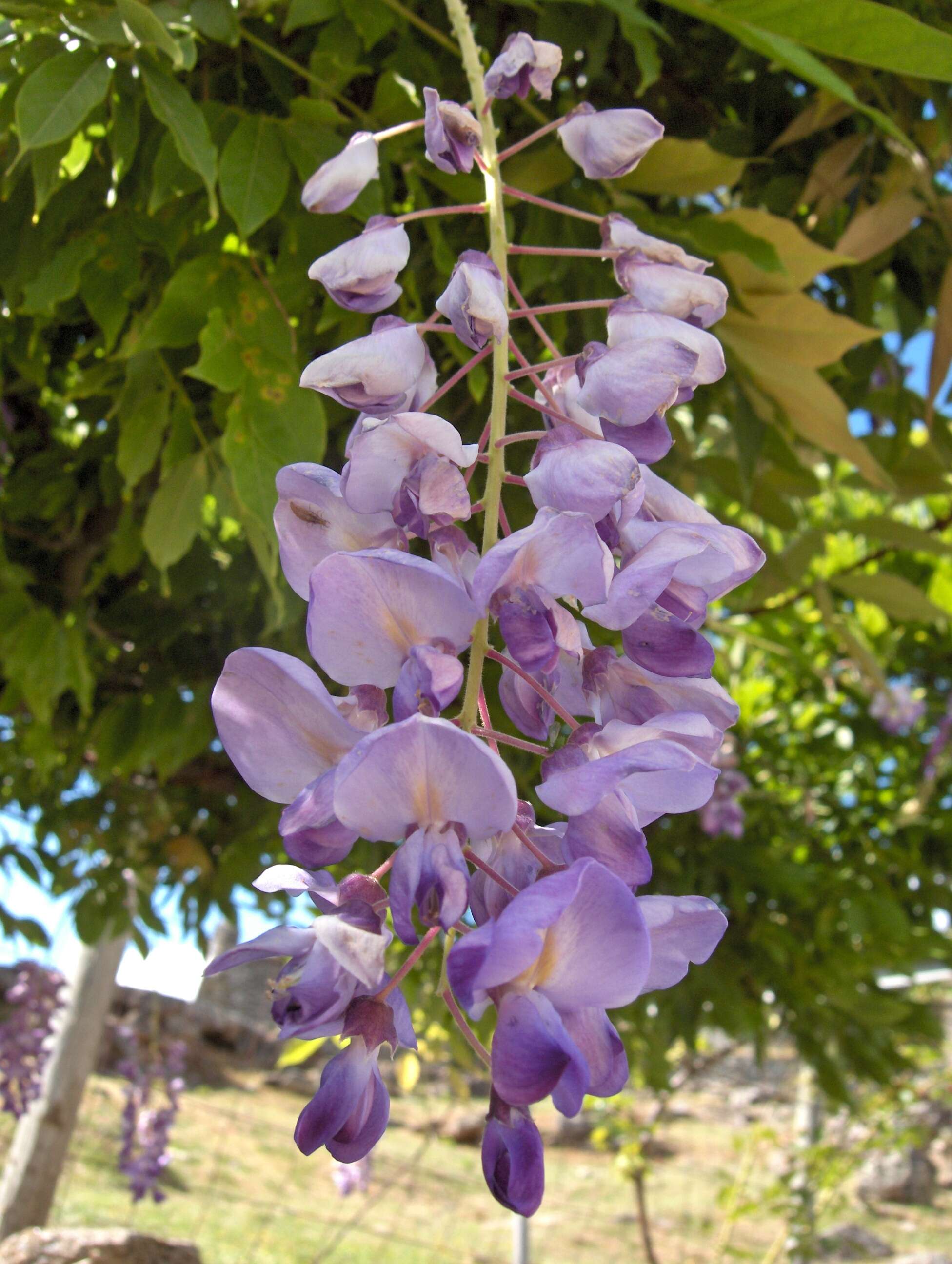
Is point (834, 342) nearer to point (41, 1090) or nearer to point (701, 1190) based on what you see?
point (41, 1090)

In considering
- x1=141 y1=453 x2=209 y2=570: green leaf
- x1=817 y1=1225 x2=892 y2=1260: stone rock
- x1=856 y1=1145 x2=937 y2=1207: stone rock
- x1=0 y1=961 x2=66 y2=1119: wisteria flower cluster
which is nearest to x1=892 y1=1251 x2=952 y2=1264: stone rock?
x1=817 y1=1225 x2=892 y2=1260: stone rock

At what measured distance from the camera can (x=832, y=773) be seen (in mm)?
2600

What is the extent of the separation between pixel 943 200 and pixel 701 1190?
7422mm

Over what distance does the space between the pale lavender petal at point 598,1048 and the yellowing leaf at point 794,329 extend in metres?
0.66

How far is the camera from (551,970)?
32cm

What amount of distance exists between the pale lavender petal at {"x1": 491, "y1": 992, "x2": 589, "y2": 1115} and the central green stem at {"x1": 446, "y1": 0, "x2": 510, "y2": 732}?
3.3 inches

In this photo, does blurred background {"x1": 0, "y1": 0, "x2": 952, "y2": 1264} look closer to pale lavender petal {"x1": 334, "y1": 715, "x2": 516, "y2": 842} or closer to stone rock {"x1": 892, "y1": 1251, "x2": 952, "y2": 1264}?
pale lavender petal {"x1": 334, "y1": 715, "x2": 516, "y2": 842}

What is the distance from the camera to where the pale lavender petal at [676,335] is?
417 millimetres

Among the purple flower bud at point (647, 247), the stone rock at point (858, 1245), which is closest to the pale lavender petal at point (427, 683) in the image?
the purple flower bud at point (647, 247)

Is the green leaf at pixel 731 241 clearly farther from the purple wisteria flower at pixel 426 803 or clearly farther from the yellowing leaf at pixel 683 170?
the purple wisteria flower at pixel 426 803

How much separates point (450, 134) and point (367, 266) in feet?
0.24

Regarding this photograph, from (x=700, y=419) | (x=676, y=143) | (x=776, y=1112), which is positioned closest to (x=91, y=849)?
(x=700, y=419)

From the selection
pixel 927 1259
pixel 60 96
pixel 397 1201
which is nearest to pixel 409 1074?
pixel 60 96

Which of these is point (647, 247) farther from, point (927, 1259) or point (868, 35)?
point (927, 1259)
